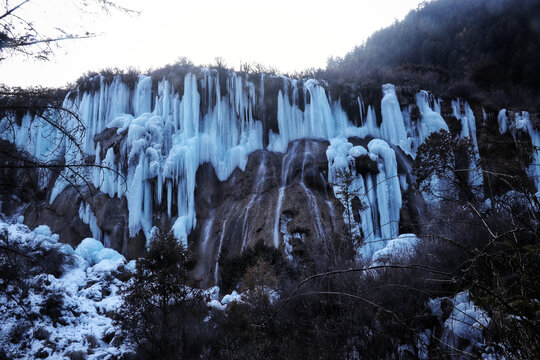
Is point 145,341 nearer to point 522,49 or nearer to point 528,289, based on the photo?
point 528,289

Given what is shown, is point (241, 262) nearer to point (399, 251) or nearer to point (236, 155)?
point (236, 155)

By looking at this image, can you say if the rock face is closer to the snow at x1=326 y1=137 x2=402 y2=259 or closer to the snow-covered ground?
the snow at x1=326 y1=137 x2=402 y2=259

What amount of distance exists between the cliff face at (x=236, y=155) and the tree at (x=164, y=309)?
5.98 meters

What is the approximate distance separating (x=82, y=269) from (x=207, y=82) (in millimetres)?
11531

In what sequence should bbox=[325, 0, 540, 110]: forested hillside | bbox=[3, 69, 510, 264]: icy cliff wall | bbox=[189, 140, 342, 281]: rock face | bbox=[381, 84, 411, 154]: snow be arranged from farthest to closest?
bbox=[325, 0, 540, 110]: forested hillside, bbox=[381, 84, 411, 154]: snow, bbox=[3, 69, 510, 264]: icy cliff wall, bbox=[189, 140, 342, 281]: rock face

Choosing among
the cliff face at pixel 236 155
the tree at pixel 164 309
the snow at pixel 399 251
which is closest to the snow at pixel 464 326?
the snow at pixel 399 251

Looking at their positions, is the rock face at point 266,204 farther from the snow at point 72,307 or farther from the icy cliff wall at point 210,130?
the snow at point 72,307

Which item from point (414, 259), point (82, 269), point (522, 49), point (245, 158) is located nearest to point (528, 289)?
point (414, 259)

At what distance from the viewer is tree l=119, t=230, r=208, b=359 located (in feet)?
28.3

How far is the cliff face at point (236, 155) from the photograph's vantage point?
53.1 ft

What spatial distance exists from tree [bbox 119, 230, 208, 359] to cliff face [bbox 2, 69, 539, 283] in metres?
5.98

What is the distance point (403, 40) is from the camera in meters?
38.0

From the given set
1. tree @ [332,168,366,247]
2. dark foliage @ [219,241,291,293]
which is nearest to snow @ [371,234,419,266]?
tree @ [332,168,366,247]

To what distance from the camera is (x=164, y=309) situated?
8.87m
